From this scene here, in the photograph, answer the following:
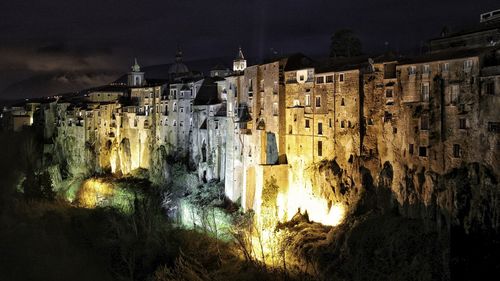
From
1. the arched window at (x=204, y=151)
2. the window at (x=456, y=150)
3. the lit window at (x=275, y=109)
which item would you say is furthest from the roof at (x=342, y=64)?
the arched window at (x=204, y=151)

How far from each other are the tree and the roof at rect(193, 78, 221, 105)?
36.9 ft

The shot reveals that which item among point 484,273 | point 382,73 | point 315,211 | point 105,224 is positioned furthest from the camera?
point 105,224

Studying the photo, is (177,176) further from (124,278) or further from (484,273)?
(484,273)

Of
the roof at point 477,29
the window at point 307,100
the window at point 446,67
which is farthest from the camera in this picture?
the window at point 307,100

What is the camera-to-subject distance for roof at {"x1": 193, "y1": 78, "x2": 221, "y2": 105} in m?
47.9

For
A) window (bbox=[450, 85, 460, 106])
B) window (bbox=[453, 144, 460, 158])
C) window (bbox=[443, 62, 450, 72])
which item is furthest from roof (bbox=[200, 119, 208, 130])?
window (bbox=[453, 144, 460, 158])

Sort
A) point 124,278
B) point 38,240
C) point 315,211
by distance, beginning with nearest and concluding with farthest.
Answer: point 315,211, point 124,278, point 38,240

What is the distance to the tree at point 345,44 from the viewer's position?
45.9m

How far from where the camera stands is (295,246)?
3170 centimetres

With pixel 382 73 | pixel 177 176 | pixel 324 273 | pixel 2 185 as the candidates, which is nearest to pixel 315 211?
pixel 324 273

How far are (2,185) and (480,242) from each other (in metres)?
52.4

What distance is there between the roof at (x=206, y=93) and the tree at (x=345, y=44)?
443 inches

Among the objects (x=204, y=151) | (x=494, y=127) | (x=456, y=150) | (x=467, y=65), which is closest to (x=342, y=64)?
(x=467, y=65)

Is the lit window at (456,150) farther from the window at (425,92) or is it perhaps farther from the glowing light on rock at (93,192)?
the glowing light on rock at (93,192)
